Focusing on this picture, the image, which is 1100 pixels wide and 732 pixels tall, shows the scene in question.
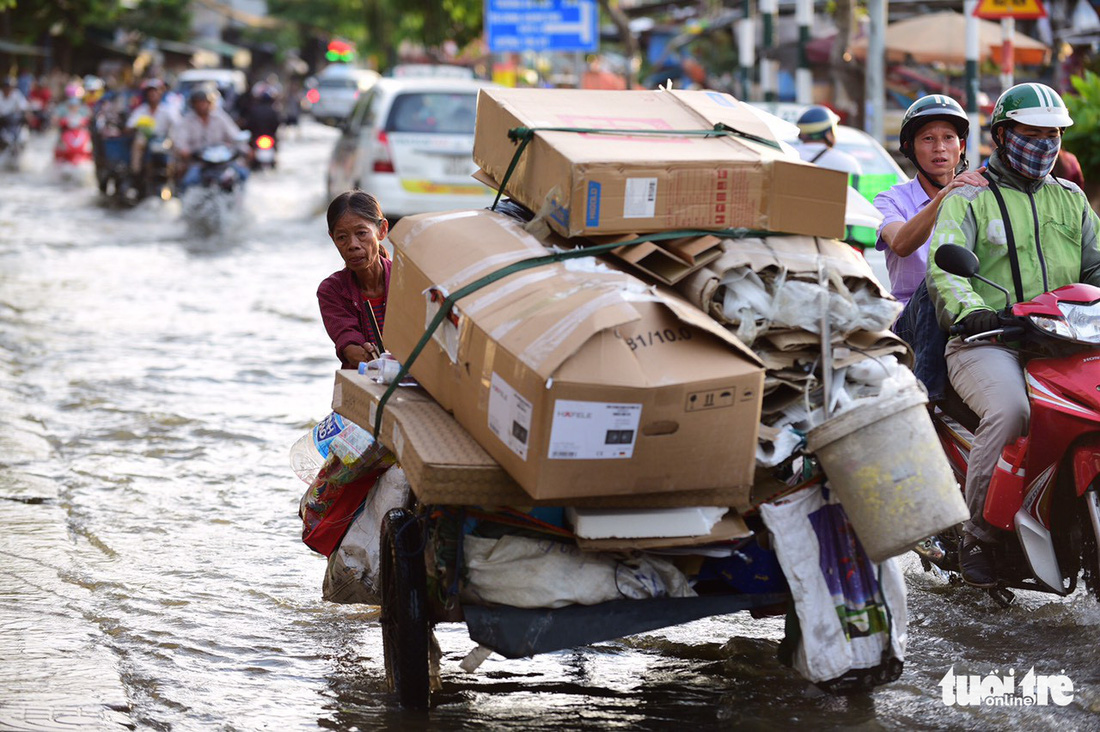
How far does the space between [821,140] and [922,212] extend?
3.68m

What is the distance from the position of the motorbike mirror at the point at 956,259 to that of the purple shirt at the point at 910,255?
0.98 meters

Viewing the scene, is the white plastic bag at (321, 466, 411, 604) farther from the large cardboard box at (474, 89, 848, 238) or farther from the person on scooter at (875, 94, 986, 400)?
the person on scooter at (875, 94, 986, 400)

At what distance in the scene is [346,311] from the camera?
5031mm

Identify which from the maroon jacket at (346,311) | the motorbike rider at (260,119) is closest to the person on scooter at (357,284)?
the maroon jacket at (346,311)

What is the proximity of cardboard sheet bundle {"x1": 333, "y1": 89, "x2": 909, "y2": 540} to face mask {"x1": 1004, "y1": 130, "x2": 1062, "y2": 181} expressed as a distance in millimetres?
1135

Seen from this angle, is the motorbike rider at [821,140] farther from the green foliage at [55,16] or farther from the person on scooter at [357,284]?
the green foliage at [55,16]

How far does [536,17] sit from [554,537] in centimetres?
2292

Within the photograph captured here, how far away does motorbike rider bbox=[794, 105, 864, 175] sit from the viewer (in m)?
8.55

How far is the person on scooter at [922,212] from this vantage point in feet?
17.2

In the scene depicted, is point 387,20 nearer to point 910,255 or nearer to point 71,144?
point 71,144

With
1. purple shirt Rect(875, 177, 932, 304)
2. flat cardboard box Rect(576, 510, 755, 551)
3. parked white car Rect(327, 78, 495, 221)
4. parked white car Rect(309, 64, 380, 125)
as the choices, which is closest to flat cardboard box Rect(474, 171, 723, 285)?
flat cardboard box Rect(576, 510, 755, 551)

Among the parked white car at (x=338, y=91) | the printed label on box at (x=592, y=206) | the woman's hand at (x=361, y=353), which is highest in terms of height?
the printed label on box at (x=592, y=206)

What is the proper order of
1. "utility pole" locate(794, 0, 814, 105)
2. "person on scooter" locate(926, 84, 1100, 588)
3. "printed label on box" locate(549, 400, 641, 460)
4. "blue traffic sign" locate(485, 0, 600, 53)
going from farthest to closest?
"blue traffic sign" locate(485, 0, 600, 53), "utility pole" locate(794, 0, 814, 105), "person on scooter" locate(926, 84, 1100, 588), "printed label on box" locate(549, 400, 641, 460)

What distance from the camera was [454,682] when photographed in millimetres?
4668
